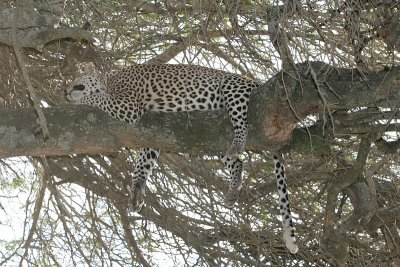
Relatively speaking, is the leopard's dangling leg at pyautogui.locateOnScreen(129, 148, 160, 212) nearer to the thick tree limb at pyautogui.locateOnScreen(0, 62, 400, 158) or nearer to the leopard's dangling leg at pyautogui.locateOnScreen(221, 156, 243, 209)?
the leopard's dangling leg at pyautogui.locateOnScreen(221, 156, 243, 209)

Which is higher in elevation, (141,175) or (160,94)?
(160,94)

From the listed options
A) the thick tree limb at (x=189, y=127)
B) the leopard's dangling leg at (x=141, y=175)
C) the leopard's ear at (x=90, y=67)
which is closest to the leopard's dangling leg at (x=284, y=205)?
the thick tree limb at (x=189, y=127)

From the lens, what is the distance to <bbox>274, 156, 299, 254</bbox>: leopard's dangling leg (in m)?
6.96

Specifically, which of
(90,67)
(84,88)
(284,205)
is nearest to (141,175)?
(84,88)

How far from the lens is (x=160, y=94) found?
769 cm

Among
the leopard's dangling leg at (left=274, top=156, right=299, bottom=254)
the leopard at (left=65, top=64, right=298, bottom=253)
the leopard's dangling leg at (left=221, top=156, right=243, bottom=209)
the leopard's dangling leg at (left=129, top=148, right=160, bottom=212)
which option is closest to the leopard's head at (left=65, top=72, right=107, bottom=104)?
the leopard at (left=65, top=64, right=298, bottom=253)

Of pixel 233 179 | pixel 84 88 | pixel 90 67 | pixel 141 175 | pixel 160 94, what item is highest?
pixel 90 67

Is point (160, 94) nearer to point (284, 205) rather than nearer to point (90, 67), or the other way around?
point (90, 67)

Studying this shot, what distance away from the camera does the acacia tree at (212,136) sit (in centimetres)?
559

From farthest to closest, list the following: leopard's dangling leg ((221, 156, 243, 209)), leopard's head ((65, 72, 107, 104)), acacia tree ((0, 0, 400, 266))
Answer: leopard's head ((65, 72, 107, 104))
leopard's dangling leg ((221, 156, 243, 209))
acacia tree ((0, 0, 400, 266))

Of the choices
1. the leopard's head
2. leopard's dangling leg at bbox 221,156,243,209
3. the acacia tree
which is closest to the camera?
the acacia tree

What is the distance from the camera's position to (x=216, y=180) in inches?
314

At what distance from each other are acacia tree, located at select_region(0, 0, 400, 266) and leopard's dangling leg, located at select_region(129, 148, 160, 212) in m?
0.17

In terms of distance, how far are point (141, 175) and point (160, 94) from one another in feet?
2.75
